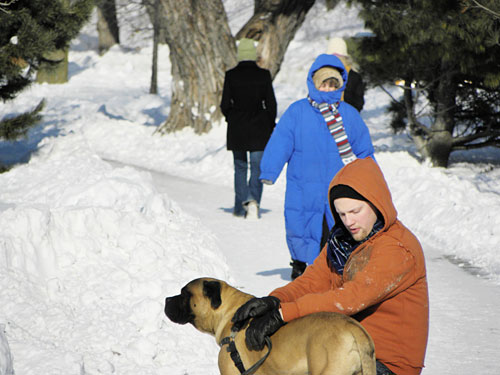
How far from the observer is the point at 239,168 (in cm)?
926

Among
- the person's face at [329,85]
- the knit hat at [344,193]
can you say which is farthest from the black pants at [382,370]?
the person's face at [329,85]

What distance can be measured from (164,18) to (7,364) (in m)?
13.2

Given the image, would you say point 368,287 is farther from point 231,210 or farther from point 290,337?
point 231,210

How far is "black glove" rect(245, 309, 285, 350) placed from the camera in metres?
2.67

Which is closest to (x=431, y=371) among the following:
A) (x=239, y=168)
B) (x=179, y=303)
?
(x=179, y=303)

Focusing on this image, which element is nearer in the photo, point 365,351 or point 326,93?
point 365,351

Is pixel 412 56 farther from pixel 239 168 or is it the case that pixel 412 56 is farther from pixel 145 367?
pixel 145 367

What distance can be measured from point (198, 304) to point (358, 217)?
85cm

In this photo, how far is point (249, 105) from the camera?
9.16 metres

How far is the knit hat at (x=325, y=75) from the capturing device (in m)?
5.51

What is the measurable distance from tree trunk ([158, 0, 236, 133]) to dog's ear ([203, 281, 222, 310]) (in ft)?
43.0

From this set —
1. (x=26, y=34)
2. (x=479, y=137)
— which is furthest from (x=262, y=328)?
(x=479, y=137)

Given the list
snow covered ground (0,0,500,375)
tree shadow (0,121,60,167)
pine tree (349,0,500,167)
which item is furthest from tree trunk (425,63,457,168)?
tree shadow (0,121,60,167)

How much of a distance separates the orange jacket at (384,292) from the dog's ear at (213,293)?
0.37 m
